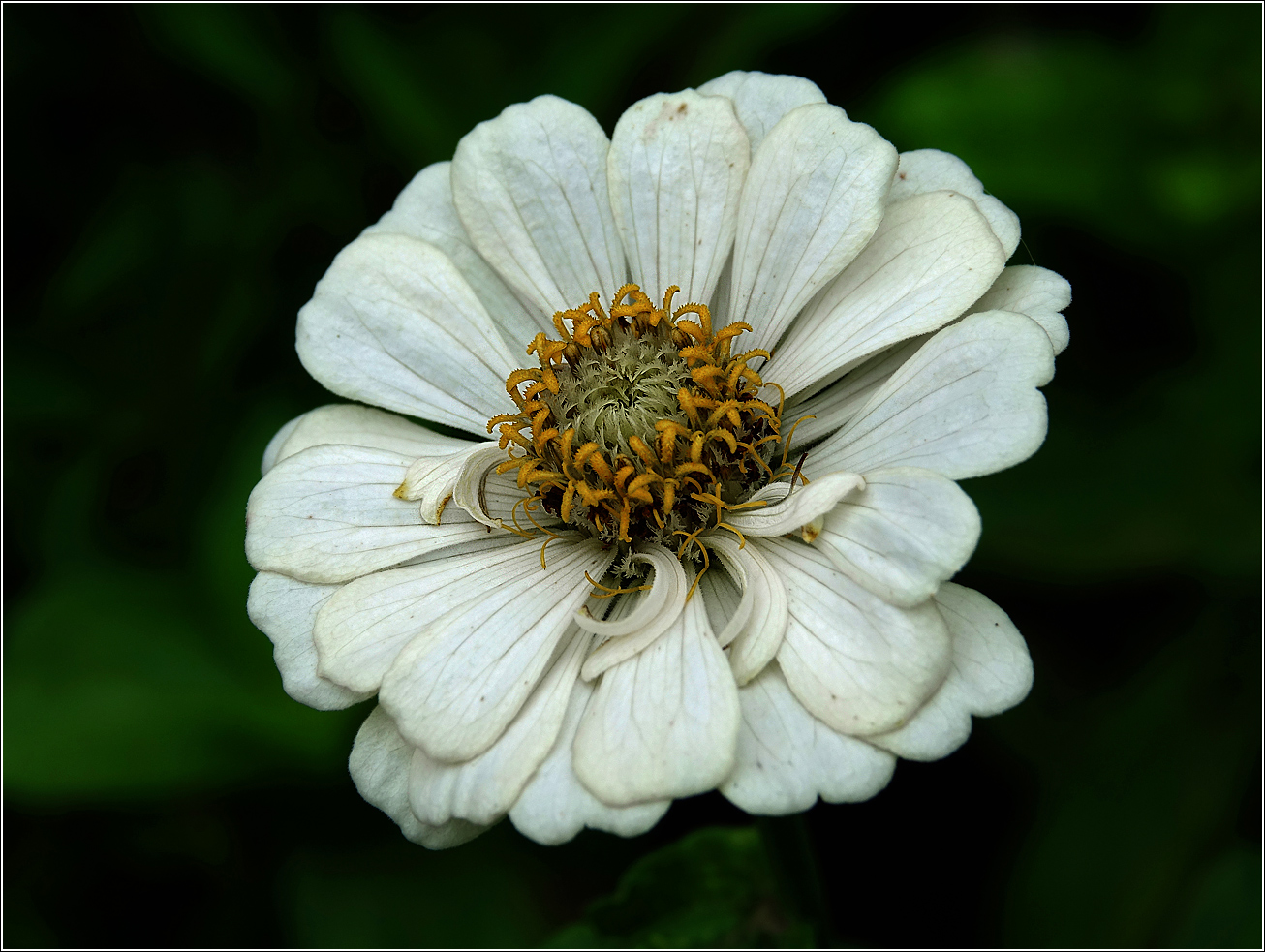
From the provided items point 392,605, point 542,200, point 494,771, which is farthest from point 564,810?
point 542,200

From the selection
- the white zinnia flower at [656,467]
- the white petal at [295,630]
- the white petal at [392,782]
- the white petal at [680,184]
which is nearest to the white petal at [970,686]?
the white zinnia flower at [656,467]

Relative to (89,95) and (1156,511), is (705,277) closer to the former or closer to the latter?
(1156,511)

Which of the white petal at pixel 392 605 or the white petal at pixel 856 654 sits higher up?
the white petal at pixel 392 605

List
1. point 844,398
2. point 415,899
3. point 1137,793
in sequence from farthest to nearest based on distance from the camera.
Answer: point 415,899 → point 1137,793 → point 844,398

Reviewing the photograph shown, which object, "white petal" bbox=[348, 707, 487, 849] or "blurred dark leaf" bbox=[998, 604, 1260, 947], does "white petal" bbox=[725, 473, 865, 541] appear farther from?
"blurred dark leaf" bbox=[998, 604, 1260, 947]

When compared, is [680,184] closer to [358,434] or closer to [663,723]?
[358,434]

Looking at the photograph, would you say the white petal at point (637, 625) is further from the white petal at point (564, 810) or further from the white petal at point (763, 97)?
the white petal at point (763, 97)

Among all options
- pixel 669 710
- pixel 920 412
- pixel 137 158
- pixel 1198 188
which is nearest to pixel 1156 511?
pixel 1198 188
